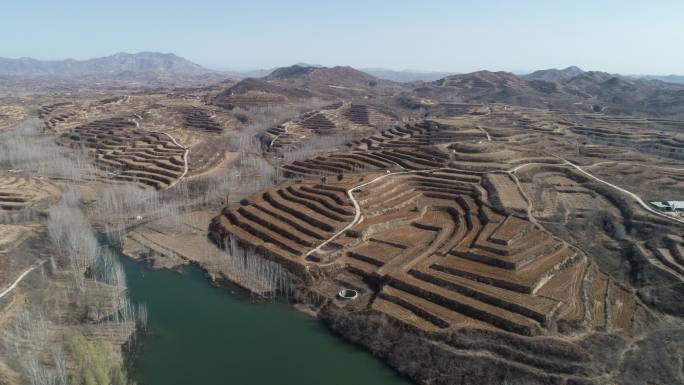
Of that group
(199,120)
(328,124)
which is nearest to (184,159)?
(199,120)

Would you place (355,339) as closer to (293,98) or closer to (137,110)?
(137,110)

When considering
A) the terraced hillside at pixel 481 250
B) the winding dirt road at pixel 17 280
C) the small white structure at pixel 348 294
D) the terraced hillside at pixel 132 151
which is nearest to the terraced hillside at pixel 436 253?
the terraced hillside at pixel 481 250

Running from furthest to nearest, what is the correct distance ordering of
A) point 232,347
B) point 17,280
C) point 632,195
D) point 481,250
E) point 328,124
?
point 328,124
point 632,195
point 481,250
point 17,280
point 232,347

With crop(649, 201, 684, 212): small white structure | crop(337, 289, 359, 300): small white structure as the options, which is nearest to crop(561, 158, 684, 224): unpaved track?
crop(649, 201, 684, 212): small white structure

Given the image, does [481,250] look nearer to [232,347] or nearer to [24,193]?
[232,347]

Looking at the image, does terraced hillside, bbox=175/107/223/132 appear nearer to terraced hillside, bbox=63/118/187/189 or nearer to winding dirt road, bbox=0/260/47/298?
terraced hillside, bbox=63/118/187/189

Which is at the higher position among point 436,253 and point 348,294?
point 436,253
